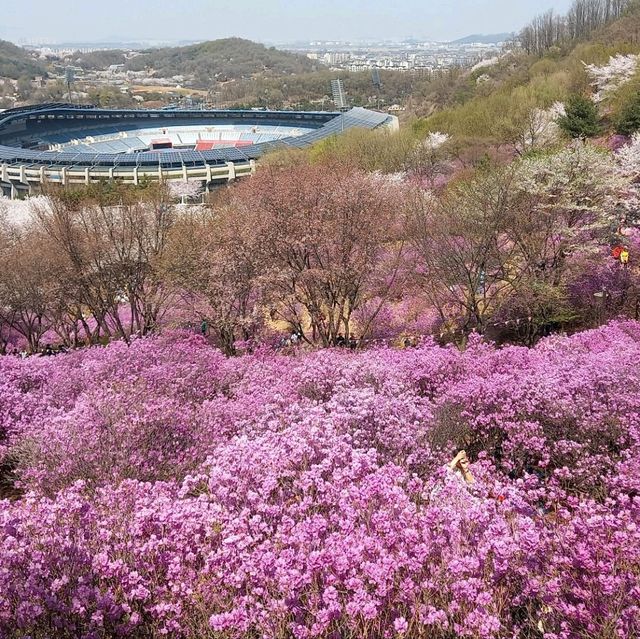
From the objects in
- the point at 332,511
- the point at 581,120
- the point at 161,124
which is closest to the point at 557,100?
the point at 581,120

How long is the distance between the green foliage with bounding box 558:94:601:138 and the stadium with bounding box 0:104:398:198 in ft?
111

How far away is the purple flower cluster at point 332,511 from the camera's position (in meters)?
4.66

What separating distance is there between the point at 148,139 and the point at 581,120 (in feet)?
277

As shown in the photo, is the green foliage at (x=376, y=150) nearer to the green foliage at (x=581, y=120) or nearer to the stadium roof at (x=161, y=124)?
the green foliage at (x=581, y=120)

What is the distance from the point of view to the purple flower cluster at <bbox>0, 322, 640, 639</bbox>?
4.66m

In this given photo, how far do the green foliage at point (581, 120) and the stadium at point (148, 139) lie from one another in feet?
111

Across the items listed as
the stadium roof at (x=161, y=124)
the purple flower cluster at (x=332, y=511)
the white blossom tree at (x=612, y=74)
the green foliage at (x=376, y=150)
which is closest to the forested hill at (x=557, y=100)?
the white blossom tree at (x=612, y=74)

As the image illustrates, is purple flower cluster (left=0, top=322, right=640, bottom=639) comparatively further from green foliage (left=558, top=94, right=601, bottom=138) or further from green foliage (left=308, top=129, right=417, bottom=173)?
green foliage (left=308, top=129, right=417, bottom=173)

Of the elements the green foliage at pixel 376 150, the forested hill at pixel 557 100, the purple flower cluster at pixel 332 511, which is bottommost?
the purple flower cluster at pixel 332 511

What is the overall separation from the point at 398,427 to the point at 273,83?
16143 cm

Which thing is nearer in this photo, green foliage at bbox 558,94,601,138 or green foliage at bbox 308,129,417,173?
green foliage at bbox 558,94,601,138

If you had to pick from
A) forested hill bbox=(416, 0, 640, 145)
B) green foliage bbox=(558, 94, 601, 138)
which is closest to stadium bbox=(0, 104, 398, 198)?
forested hill bbox=(416, 0, 640, 145)

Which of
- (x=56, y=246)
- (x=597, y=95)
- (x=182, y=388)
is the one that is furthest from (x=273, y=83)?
(x=182, y=388)

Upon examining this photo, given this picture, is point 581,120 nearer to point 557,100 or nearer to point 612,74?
point 557,100
